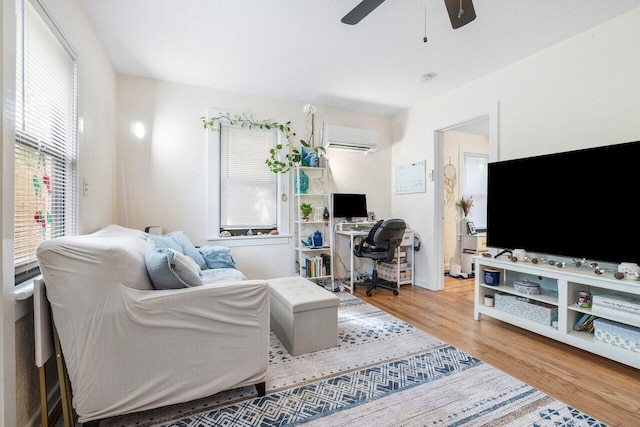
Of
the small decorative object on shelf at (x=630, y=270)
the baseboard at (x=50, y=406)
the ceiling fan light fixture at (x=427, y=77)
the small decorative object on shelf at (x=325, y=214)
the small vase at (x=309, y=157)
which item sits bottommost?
the baseboard at (x=50, y=406)

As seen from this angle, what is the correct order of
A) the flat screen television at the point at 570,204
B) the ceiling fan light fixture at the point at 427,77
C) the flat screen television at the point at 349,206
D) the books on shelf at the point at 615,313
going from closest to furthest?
the books on shelf at the point at 615,313 < the flat screen television at the point at 570,204 < the ceiling fan light fixture at the point at 427,77 < the flat screen television at the point at 349,206

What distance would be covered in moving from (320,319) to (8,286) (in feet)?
5.68

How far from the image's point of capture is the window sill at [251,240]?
3.59 m

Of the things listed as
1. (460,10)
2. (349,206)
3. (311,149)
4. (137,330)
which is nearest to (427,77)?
(311,149)

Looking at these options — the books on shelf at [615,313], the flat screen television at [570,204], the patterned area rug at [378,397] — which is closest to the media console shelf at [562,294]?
the books on shelf at [615,313]

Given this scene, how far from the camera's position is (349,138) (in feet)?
13.6

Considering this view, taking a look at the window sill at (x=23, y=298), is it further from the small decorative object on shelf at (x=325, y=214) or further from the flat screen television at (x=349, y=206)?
the flat screen television at (x=349, y=206)

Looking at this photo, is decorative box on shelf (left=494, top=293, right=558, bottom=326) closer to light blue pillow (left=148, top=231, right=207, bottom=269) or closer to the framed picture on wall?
the framed picture on wall

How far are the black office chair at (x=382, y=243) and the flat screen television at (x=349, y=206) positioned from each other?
1.45 feet

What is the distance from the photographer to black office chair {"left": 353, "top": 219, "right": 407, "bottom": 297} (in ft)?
11.6

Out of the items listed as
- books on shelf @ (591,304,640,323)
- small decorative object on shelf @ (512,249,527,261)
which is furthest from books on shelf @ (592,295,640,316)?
small decorative object on shelf @ (512,249,527,261)

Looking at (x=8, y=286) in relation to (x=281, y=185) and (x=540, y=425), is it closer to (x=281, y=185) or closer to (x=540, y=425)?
(x=540, y=425)

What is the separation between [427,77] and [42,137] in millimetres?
3362

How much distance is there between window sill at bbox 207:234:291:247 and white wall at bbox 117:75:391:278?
66mm
